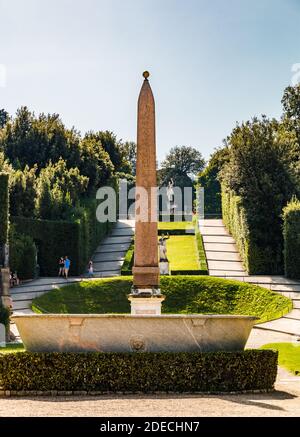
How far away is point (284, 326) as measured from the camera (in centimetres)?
3481

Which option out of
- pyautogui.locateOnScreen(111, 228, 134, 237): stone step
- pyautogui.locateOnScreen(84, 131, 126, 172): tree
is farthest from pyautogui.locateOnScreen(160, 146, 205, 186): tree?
pyautogui.locateOnScreen(111, 228, 134, 237): stone step

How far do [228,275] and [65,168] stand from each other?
52.1ft

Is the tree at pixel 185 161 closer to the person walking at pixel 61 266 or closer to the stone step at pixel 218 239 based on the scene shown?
the stone step at pixel 218 239

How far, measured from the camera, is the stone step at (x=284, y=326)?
3366 centimetres

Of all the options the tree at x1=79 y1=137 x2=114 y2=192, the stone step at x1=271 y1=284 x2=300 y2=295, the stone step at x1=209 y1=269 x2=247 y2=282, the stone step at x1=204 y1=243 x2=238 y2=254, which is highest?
the tree at x1=79 y1=137 x2=114 y2=192

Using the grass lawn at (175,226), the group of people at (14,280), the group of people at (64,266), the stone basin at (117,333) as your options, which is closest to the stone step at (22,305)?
the group of people at (14,280)

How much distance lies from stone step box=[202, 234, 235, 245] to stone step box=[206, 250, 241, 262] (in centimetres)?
352

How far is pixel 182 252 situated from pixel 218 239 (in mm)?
4378

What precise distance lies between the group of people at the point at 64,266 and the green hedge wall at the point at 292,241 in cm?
1066

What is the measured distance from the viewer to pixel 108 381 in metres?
18.0

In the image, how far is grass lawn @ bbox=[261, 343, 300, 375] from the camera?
78.9 ft

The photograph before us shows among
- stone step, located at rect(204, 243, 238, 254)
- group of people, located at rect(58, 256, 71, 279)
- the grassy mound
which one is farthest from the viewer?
stone step, located at rect(204, 243, 238, 254)

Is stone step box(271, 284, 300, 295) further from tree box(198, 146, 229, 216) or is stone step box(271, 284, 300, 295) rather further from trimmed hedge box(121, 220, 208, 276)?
tree box(198, 146, 229, 216)
